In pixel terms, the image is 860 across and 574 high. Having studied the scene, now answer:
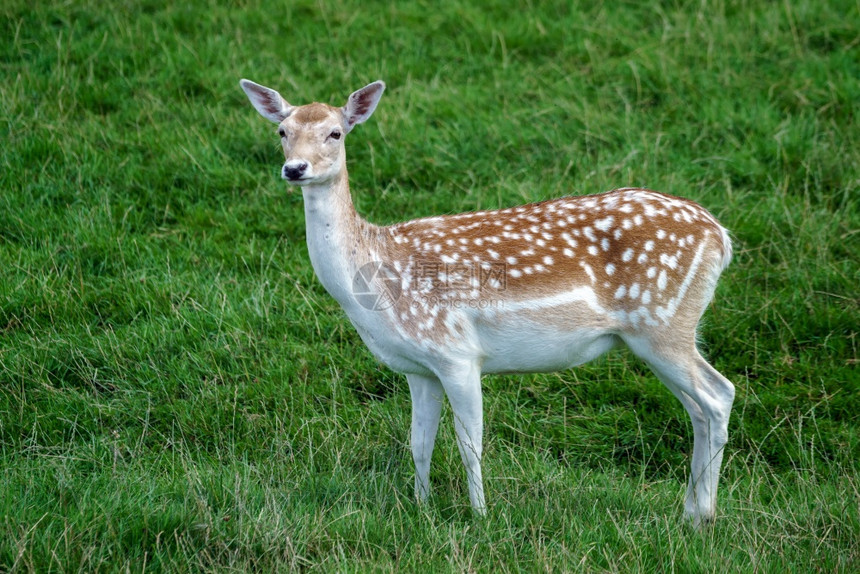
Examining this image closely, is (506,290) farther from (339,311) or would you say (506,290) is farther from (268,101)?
(339,311)

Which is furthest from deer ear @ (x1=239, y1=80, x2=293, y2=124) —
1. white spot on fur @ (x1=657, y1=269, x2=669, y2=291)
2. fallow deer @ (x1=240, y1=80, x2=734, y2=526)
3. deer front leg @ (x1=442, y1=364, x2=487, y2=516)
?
white spot on fur @ (x1=657, y1=269, x2=669, y2=291)

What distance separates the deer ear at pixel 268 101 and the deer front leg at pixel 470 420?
162cm

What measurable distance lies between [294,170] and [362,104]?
0.82m

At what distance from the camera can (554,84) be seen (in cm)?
882

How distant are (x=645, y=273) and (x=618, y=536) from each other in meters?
1.29

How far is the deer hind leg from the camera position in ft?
17.2

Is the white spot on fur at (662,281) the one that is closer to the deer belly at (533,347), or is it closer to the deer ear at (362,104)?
the deer belly at (533,347)

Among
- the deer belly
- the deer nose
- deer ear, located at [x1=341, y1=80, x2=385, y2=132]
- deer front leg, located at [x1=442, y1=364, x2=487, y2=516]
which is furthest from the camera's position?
deer ear, located at [x1=341, y1=80, x2=385, y2=132]

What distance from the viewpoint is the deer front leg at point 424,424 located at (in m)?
5.36

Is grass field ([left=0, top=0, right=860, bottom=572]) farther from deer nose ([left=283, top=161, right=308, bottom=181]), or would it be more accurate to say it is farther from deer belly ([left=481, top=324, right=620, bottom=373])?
deer nose ([left=283, top=161, right=308, bottom=181])

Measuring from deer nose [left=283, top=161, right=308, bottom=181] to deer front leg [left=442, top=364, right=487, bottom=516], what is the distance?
1.19 meters

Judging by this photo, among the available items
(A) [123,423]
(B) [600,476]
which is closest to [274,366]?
(A) [123,423]

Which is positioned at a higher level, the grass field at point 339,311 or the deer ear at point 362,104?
the deer ear at point 362,104

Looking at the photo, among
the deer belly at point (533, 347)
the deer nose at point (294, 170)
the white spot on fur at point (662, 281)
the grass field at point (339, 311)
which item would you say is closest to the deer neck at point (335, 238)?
the deer nose at point (294, 170)
